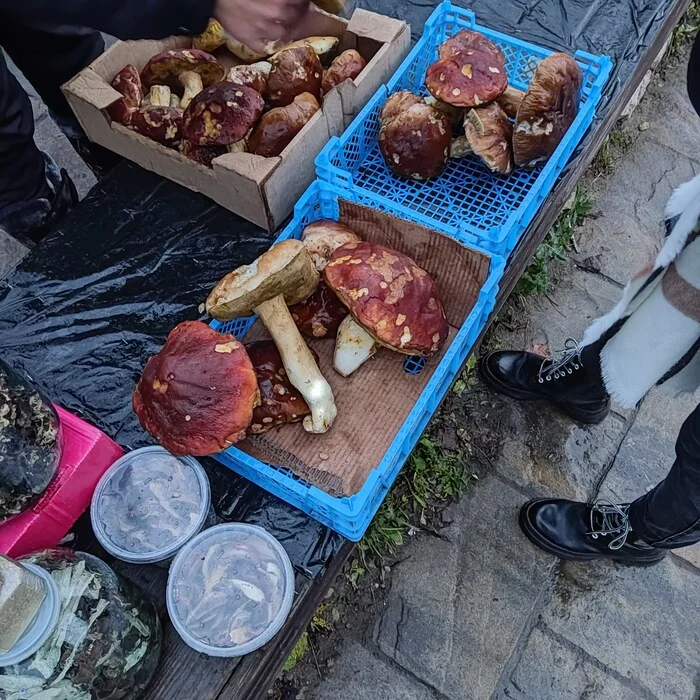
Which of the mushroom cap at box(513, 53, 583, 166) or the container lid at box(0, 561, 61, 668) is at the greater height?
the mushroom cap at box(513, 53, 583, 166)

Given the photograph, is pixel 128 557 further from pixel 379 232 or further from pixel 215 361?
pixel 379 232

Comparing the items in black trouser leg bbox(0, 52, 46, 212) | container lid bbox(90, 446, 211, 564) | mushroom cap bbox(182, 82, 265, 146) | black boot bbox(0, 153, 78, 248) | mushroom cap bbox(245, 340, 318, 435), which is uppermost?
mushroom cap bbox(182, 82, 265, 146)

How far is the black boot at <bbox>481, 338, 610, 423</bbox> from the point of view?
228 cm

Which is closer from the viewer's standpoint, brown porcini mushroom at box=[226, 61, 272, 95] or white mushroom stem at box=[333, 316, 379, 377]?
white mushroom stem at box=[333, 316, 379, 377]

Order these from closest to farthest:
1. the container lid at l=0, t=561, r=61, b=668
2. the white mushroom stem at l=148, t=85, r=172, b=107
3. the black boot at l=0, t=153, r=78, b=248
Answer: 1. the container lid at l=0, t=561, r=61, b=668
2. the white mushroom stem at l=148, t=85, r=172, b=107
3. the black boot at l=0, t=153, r=78, b=248

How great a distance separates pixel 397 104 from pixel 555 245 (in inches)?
48.1

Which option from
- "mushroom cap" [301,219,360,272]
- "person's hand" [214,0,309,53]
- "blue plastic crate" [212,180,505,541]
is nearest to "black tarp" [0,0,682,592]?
"blue plastic crate" [212,180,505,541]

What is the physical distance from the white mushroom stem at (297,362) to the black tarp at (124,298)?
27 centimetres

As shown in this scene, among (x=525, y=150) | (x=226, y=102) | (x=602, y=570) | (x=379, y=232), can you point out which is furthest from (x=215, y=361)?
(x=602, y=570)

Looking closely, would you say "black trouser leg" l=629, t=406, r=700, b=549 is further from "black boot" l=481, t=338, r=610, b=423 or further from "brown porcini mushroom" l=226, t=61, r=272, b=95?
"brown porcini mushroom" l=226, t=61, r=272, b=95

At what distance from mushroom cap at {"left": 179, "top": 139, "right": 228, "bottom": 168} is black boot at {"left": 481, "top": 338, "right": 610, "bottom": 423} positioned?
135 centimetres

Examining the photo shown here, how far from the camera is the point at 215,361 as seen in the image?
4.91 ft

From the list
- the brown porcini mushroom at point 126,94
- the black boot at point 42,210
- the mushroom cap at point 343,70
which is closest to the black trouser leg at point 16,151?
the black boot at point 42,210

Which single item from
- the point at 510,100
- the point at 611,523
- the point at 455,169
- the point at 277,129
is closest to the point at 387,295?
the point at 277,129
